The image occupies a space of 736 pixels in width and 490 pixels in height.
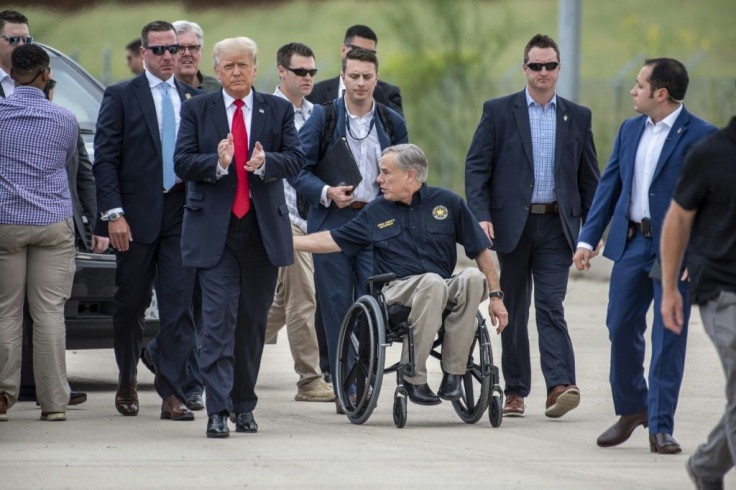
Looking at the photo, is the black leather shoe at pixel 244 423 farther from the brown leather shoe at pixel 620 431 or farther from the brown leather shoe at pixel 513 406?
the brown leather shoe at pixel 620 431

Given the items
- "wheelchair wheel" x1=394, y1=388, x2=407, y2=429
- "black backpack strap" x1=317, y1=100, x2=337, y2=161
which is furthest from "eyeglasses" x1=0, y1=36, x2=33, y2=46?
"wheelchair wheel" x1=394, y1=388, x2=407, y2=429

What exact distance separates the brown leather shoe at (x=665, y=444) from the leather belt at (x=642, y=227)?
3.23 ft

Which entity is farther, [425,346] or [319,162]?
[319,162]

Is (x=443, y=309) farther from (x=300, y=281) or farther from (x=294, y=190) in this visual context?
(x=294, y=190)

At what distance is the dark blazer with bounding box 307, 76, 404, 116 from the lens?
37.4 ft

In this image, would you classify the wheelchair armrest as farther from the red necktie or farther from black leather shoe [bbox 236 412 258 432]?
black leather shoe [bbox 236 412 258 432]

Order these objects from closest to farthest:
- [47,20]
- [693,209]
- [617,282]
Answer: [693,209], [617,282], [47,20]

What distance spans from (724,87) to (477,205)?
44.4 feet

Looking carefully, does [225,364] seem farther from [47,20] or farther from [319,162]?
[47,20]

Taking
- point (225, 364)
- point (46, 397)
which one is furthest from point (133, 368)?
point (225, 364)

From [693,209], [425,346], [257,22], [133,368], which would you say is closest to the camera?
[693,209]

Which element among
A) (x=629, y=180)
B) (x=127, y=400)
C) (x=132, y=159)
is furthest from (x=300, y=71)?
(x=629, y=180)

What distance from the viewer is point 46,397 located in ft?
30.4

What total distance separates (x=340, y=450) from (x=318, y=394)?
95.9 inches
